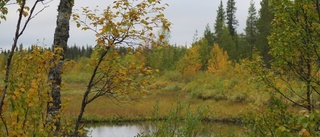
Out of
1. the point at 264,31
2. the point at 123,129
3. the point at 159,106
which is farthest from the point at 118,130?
the point at 264,31

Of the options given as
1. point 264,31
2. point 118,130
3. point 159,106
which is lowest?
point 118,130

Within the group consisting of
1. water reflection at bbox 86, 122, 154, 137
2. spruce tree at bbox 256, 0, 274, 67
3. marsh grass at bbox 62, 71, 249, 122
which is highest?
spruce tree at bbox 256, 0, 274, 67

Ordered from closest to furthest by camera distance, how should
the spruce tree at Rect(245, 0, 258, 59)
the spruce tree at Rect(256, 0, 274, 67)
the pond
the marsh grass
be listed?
the pond → the marsh grass → the spruce tree at Rect(256, 0, 274, 67) → the spruce tree at Rect(245, 0, 258, 59)

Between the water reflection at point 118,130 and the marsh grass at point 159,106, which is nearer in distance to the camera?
the water reflection at point 118,130

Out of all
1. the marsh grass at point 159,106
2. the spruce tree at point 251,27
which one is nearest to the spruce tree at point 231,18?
the spruce tree at point 251,27

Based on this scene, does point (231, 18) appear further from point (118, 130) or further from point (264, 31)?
point (118, 130)

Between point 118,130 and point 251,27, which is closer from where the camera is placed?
point 118,130

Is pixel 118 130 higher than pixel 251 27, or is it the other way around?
pixel 251 27

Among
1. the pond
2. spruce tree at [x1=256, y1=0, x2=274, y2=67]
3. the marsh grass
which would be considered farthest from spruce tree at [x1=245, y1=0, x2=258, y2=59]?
the pond

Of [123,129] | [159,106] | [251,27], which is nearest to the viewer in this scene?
[123,129]

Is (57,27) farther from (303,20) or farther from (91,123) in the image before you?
(91,123)

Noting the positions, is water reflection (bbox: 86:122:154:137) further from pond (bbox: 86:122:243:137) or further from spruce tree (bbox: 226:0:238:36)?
spruce tree (bbox: 226:0:238:36)

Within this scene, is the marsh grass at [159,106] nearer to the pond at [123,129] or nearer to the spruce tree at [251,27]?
the pond at [123,129]

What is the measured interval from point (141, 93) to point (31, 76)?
1.81 meters
